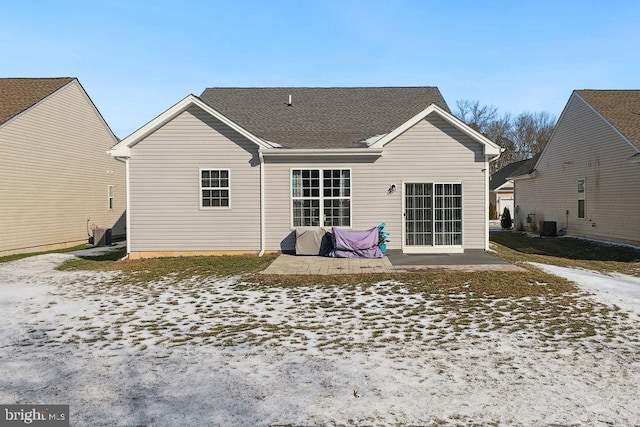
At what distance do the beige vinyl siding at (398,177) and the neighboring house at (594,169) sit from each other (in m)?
6.35

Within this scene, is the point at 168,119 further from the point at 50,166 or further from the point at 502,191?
the point at 502,191

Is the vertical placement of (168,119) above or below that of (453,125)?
above

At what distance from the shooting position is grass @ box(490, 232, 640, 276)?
11.9 metres

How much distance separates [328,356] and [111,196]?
20.5m

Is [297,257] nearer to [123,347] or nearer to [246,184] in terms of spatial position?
[246,184]

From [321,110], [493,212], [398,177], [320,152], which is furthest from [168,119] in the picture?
[493,212]

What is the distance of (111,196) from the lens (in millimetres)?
22344

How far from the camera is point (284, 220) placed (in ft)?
42.9

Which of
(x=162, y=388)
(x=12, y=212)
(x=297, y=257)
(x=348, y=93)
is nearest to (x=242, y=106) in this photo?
(x=348, y=93)

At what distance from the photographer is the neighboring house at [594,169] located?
15836 millimetres

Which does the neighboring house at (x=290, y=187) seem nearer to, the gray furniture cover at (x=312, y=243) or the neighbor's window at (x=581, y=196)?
the gray furniture cover at (x=312, y=243)

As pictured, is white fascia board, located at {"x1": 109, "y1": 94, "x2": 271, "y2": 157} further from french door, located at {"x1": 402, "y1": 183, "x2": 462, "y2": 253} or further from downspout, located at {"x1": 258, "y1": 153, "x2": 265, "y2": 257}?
french door, located at {"x1": 402, "y1": 183, "x2": 462, "y2": 253}

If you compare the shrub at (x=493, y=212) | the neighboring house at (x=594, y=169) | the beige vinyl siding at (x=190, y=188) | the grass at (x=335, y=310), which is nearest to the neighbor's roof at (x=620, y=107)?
the neighboring house at (x=594, y=169)

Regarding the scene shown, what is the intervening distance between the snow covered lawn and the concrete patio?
64.0 inches
